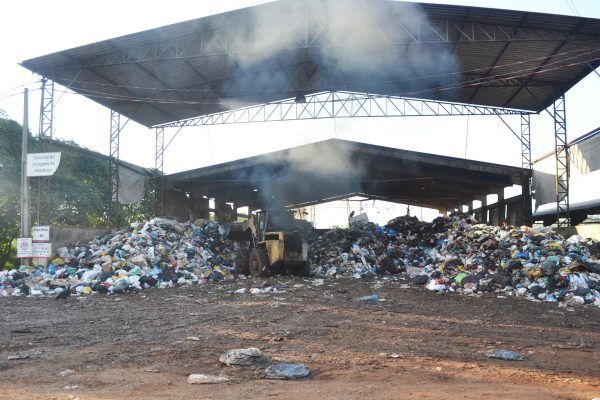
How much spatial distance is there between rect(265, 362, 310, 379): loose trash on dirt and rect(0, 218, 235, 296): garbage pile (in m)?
7.22

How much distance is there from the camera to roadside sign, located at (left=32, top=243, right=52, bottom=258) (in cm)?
1164

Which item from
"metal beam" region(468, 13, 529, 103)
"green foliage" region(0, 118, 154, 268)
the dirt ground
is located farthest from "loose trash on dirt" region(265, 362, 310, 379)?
"green foliage" region(0, 118, 154, 268)

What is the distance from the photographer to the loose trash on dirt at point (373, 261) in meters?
9.95

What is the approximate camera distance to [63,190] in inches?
751

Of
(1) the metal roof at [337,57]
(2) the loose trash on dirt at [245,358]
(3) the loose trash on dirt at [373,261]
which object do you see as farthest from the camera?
(1) the metal roof at [337,57]

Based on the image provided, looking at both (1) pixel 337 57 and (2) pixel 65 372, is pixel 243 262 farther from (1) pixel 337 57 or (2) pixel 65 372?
(2) pixel 65 372

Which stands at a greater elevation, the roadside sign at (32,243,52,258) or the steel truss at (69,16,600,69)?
the steel truss at (69,16,600,69)

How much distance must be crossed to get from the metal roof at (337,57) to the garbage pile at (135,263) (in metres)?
4.96

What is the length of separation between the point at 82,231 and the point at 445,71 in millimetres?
12723

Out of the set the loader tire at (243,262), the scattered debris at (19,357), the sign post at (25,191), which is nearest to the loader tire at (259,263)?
the loader tire at (243,262)

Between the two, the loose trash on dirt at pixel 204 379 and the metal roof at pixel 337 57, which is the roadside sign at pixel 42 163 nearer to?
the metal roof at pixel 337 57

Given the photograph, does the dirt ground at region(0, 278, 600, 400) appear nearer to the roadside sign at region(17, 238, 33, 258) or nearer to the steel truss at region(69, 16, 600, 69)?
the roadside sign at region(17, 238, 33, 258)

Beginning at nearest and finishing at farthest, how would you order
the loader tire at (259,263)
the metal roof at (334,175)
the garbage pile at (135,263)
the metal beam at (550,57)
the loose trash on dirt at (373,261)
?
the loose trash on dirt at (373,261)
the garbage pile at (135,263)
the metal beam at (550,57)
the loader tire at (259,263)
the metal roof at (334,175)

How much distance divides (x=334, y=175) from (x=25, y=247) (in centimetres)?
1177
